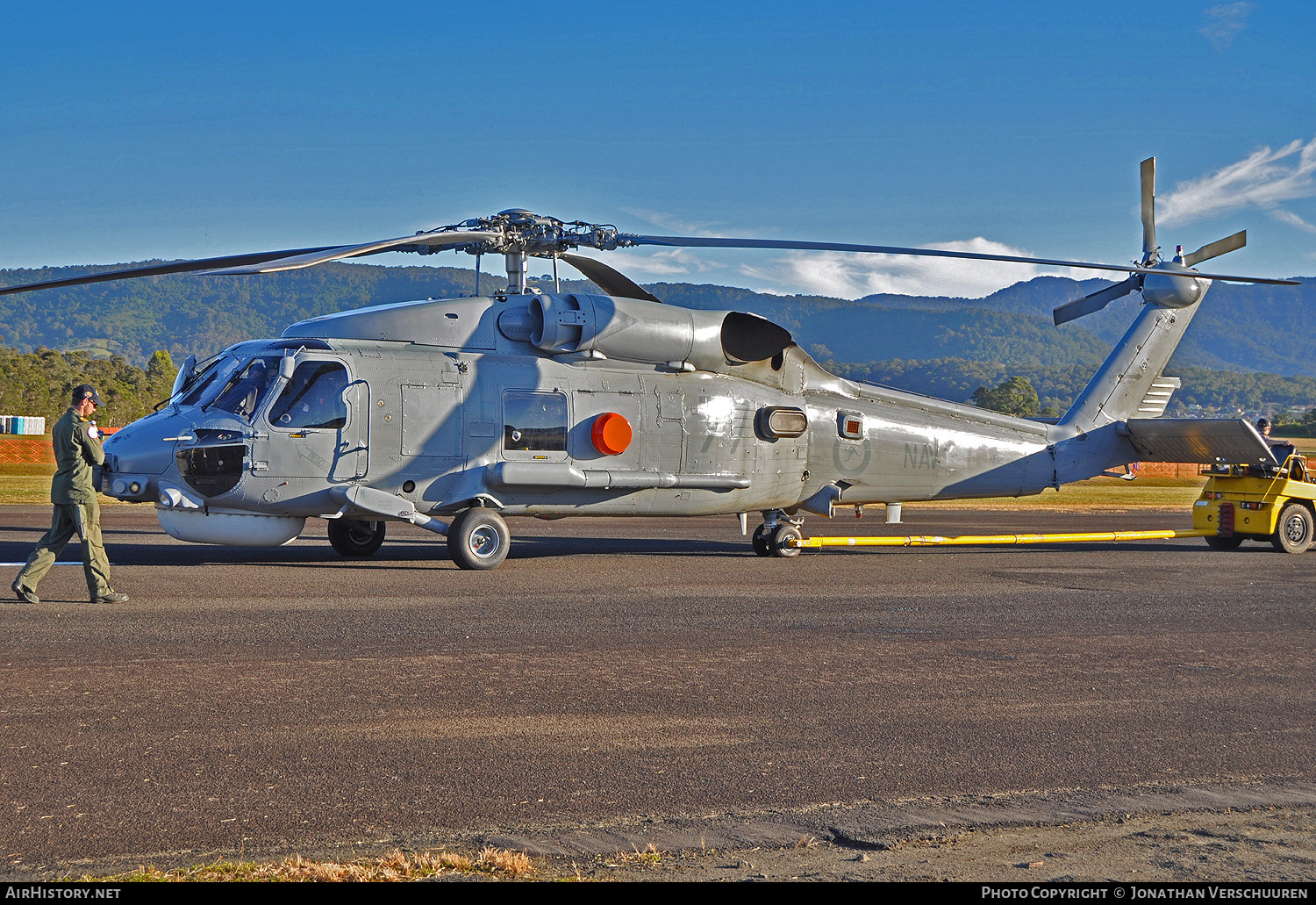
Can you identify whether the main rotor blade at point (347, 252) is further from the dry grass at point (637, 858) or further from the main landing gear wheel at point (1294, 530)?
the main landing gear wheel at point (1294, 530)

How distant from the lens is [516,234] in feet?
48.4

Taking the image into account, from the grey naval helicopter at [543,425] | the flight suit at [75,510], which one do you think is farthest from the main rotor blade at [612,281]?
the flight suit at [75,510]

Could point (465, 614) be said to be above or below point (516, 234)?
below

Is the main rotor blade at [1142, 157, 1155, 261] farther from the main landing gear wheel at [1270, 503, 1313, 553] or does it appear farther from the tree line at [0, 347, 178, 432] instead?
the tree line at [0, 347, 178, 432]

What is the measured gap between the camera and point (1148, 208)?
18859mm

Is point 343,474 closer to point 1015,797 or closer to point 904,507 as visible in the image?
point 1015,797

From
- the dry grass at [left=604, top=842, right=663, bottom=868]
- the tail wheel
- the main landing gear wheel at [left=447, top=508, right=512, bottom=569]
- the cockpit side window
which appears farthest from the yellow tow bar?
the dry grass at [left=604, top=842, right=663, bottom=868]

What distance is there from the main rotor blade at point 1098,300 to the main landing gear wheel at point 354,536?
11.8m

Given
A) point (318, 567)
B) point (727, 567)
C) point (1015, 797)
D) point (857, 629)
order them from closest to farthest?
point (1015, 797), point (857, 629), point (318, 567), point (727, 567)

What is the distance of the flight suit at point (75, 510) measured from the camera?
10727mm

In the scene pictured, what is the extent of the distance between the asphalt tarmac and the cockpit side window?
1.92 m

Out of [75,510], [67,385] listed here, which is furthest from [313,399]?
[67,385]
